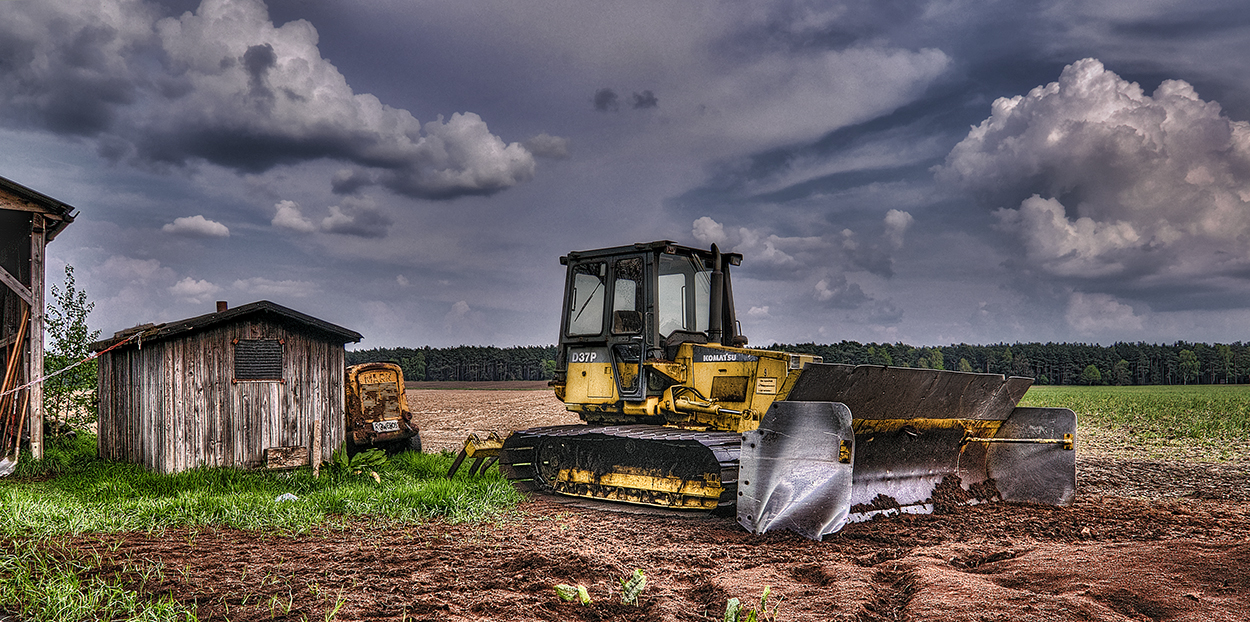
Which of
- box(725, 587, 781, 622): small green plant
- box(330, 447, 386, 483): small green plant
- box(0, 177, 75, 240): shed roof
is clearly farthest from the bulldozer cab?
box(0, 177, 75, 240): shed roof

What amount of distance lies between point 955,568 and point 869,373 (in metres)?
2.12

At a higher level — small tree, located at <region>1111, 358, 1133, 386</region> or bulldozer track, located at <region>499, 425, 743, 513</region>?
bulldozer track, located at <region>499, 425, 743, 513</region>

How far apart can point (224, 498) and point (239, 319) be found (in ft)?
11.6

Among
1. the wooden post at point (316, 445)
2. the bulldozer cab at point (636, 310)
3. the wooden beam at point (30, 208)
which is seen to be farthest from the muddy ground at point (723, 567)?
the wooden beam at point (30, 208)

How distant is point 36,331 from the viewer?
12.7 metres

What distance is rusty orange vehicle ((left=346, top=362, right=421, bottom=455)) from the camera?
13516 mm

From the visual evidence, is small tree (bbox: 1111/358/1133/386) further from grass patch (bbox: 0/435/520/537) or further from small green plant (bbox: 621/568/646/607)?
small green plant (bbox: 621/568/646/607)

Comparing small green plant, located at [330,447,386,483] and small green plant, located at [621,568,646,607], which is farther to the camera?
small green plant, located at [330,447,386,483]

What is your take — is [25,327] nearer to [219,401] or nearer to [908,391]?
[219,401]

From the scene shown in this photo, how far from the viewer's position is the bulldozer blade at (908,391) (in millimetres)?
7305

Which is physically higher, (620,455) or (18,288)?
(18,288)

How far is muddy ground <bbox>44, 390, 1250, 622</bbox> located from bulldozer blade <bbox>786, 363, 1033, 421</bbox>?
3.51 feet

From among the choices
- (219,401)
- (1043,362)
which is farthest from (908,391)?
(1043,362)

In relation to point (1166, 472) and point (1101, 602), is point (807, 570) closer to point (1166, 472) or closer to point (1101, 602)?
point (1101, 602)
